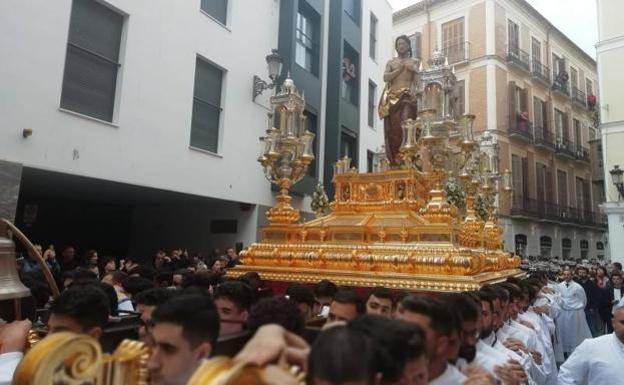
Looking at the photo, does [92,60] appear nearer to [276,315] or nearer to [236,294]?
[236,294]

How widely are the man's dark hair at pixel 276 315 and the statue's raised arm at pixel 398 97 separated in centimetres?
503

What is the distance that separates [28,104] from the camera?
280 inches

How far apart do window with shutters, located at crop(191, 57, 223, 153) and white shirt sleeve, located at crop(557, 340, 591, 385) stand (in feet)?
27.3

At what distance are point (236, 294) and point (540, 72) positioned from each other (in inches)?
1087

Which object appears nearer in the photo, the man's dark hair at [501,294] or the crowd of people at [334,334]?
the crowd of people at [334,334]

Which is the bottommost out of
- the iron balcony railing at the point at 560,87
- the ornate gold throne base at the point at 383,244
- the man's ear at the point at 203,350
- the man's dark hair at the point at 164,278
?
the man's dark hair at the point at 164,278

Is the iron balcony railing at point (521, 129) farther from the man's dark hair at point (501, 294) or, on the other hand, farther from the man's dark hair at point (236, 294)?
the man's dark hair at point (236, 294)

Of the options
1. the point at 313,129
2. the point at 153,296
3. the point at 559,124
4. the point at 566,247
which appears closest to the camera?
the point at 153,296

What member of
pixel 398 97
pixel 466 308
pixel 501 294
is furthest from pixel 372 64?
pixel 466 308

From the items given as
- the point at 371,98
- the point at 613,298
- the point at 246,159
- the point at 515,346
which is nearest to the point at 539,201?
the point at 371,98

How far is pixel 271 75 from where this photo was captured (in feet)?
34.2

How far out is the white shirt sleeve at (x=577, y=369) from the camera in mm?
3643

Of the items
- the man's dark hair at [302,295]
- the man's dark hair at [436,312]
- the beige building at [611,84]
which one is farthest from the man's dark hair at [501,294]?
the beige building at [611,84]

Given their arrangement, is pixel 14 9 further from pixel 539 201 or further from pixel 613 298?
pixel 539 201
